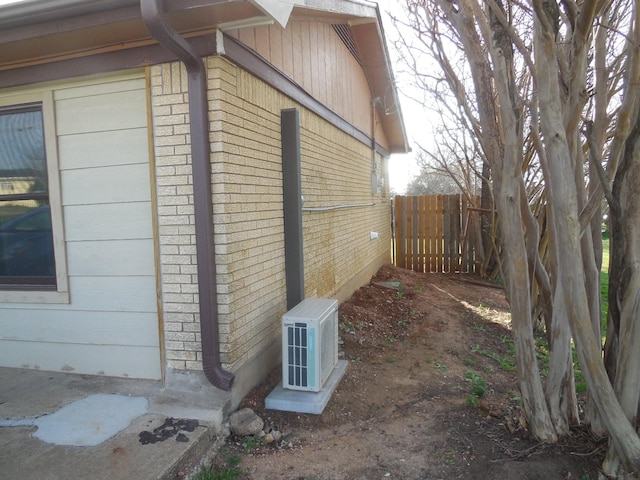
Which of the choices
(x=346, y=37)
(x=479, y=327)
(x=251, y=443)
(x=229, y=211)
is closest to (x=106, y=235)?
(x=229, y=211)

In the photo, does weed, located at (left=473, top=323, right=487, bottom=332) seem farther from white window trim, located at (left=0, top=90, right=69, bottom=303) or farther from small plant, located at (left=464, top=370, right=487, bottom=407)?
white window trim, located at (left=0, top=90, right=69, bottom=303)

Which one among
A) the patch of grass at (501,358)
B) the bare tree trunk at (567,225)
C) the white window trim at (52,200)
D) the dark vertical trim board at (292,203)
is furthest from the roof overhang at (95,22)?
the patch of grass at (501,358)

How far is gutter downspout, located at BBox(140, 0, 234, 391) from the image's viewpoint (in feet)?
10.2

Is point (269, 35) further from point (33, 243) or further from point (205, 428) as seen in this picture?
point (205, 428)

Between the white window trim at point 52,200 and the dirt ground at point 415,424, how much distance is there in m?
1.89

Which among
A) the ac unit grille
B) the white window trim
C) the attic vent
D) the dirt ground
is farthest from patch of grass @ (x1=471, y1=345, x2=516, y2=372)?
the attic vent

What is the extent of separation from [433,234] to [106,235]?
8.96 metres

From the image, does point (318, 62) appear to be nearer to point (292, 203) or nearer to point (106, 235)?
Result: point (292, 203)

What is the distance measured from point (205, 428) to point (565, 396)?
2367mm

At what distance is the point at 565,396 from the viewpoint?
2803 mm

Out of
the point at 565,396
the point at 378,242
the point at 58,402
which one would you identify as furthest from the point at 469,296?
the point at 58,402

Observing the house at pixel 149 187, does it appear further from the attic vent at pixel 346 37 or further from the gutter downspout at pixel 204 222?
the attic vent at pixel 346 37

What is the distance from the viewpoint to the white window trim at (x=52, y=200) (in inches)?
142

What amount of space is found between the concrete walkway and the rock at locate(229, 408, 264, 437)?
99 millimetres
